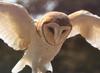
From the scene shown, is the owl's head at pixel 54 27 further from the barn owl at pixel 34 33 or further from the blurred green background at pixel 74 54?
the blurred green background at pixel 74 54

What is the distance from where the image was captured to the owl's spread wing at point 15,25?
49 centimetres

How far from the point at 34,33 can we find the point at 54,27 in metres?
0.05

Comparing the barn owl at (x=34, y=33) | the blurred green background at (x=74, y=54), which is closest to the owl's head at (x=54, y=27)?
the barn owl at (x=34, y=33)

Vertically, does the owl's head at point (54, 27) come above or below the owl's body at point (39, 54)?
above

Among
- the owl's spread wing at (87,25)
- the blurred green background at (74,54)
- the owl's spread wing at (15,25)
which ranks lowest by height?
the blurred green background at (74,54)

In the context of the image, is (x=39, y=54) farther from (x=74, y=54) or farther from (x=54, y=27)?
(x=74, y=54)

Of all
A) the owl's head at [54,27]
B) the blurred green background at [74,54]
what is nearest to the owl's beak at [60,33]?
the owl's head at [54,27]

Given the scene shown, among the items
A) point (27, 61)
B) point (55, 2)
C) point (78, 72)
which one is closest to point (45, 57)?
point (27, 61)

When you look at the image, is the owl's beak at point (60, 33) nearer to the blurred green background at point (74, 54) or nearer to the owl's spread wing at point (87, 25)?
the owl's spread wing at point (87, 25)

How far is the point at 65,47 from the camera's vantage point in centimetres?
221

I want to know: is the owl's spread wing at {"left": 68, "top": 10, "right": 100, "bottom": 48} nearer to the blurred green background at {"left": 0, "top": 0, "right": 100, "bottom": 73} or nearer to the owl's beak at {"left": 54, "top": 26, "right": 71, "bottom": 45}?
the owl's beak at {"left": 54, "top": 26, "right": 71, "bottom": 45}

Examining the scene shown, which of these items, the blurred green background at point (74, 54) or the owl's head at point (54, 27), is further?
the blurred green background at point (74, 54)

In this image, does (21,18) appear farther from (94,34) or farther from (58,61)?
(58,61)

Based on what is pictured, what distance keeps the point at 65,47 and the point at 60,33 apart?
175 cm
